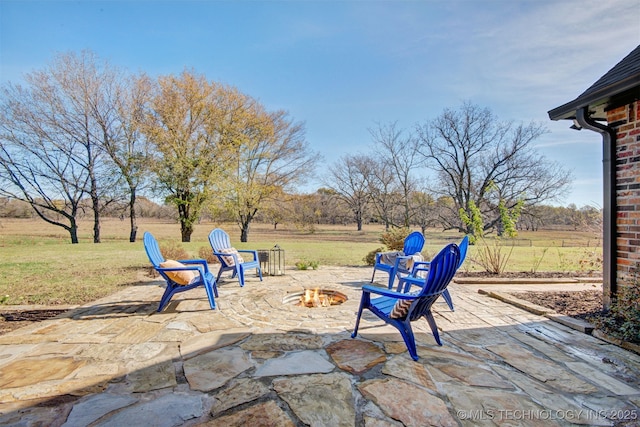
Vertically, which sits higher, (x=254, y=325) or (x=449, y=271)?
(x=449, y=271)

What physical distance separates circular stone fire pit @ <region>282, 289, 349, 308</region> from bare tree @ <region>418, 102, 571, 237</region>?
52.5 feet

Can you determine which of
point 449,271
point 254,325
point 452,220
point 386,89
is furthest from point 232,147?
point 452,220

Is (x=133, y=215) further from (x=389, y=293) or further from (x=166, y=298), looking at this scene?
(x=389, y=293)

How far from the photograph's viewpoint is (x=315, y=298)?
422 cm

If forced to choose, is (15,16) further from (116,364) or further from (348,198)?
(348,198)

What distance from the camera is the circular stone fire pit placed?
4.19 meters

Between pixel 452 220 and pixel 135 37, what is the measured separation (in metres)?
20.5

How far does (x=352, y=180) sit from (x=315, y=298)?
18694 mm

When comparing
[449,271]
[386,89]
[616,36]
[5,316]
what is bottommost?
[5,316]

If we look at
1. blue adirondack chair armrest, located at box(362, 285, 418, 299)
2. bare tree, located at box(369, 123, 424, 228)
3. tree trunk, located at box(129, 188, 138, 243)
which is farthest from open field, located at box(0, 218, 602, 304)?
bare tree, located at box(369, 123, 424, 228)

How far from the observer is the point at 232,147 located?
1457 centimetres

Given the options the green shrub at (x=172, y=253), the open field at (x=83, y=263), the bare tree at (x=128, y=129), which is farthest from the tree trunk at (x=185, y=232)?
the green shrub at (x=172, y=253)

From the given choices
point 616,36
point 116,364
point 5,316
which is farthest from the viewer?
point 616,36

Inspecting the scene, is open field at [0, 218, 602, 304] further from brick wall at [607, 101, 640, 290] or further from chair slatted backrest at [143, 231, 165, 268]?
brick wall at [607, 101, 640, 290]
